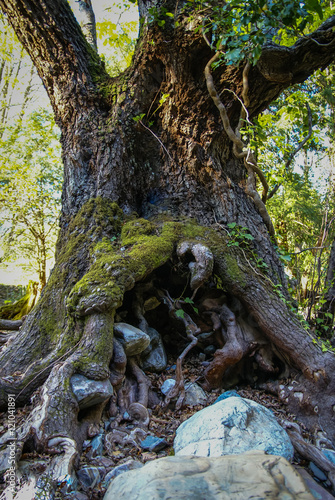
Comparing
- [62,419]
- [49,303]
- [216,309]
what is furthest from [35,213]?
[62,419]

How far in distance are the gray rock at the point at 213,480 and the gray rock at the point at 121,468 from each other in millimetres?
282

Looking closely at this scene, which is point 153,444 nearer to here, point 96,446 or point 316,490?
point 96,446

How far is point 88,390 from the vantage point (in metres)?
2.41

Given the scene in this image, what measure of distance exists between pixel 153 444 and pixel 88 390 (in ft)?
2.31

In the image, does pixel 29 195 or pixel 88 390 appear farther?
pixel 29 195

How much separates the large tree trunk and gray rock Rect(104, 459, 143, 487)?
453mm

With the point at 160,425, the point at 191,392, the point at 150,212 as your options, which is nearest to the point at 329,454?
the point at 191,392

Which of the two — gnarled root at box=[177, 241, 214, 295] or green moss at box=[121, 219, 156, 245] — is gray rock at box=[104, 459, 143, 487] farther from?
green moss at box=[121, 219, 156, 245]

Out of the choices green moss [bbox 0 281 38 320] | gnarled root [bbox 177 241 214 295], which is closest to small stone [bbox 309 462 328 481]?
gnarled root [bbox 177 241 214 295]

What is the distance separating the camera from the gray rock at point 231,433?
2150mm

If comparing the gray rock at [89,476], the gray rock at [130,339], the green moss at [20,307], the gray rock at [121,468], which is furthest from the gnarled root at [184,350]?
the green moss at [20,307]

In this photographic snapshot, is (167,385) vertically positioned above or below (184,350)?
below

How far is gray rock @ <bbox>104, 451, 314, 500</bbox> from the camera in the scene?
143cm

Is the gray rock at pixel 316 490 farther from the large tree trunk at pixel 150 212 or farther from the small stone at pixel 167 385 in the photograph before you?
the small stone at pixel 167 385
